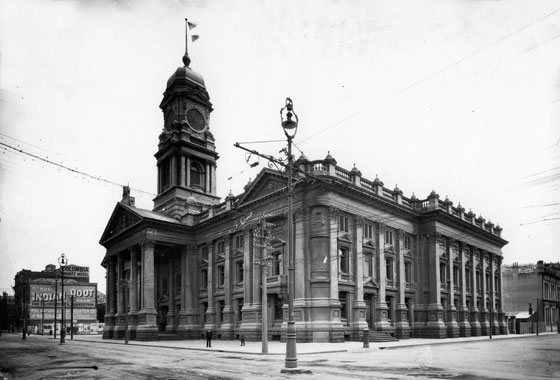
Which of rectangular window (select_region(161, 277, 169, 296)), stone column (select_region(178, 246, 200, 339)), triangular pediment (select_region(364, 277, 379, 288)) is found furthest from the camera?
rectangular window (select_region(161, 277, 169, 296))

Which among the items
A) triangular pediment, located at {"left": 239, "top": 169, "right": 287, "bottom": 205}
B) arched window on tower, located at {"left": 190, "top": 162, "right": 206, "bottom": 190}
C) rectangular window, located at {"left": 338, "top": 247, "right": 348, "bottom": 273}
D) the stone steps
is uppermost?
arched window on tower, located at {"left": 190, "top": 162, "right": 206, "bottom": 190}

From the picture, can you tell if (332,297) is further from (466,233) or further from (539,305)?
(539,305)

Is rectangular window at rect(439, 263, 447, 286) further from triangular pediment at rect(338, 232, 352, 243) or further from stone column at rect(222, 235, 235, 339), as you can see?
stone column at rect(222, 235, 235, 339)

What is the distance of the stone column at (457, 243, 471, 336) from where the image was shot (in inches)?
1970

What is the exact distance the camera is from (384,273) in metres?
43.8

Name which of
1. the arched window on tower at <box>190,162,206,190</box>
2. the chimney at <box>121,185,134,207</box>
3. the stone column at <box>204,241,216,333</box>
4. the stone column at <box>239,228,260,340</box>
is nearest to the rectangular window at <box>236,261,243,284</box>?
the stone column at <box>239,228,260,340</box>

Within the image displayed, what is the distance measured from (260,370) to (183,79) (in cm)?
5157

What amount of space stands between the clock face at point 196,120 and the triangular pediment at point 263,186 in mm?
20367

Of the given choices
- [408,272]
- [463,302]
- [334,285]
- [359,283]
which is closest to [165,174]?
[408,272]

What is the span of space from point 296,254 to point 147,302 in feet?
66.5

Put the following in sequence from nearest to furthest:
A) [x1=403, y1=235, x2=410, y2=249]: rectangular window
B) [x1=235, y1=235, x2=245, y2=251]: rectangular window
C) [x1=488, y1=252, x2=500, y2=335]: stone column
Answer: [x1=403, y1=235, x2=410, y2=249]: rectangular window → [x1=235, y1=235, x2=245, y2=251]: rectangular window → [x1=488, y1=252, x2=500, y2=335]: stone column

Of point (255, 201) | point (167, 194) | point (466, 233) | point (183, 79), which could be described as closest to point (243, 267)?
point (255, 201)

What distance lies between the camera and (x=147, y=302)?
169 feet

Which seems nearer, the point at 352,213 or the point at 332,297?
the point at 332,297
